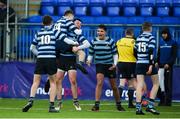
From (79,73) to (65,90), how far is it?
0.68m

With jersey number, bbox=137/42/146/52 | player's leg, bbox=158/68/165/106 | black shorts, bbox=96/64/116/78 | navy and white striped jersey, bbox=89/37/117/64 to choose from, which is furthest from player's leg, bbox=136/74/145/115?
player's leg, bbox=158/68/165/106

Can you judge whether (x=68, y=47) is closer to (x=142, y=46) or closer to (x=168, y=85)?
(x=142, y=46)

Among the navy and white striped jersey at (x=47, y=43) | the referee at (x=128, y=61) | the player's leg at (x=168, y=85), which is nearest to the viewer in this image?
the navy and white striped jersey at (x=47, y=43)

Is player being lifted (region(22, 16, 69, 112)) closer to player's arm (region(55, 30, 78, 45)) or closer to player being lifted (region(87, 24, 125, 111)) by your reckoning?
player's arm (region(55, 30, 78, 45))

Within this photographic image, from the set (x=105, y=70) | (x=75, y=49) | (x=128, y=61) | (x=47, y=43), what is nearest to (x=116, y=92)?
(x=105, y=70)

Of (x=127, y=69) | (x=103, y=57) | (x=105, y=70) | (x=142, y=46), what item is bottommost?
(x=127, y=69)

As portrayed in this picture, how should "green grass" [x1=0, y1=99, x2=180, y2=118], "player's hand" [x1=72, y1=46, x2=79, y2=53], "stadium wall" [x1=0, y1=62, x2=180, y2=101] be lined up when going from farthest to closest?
"stadium wall" [x1=0, y1=62, x2=180, y2=101] → "player's hand" [x1=72, y1=46, x2=79, y2=53] → "green grass" [x1=0, y1=99, x2=180, y2=118]

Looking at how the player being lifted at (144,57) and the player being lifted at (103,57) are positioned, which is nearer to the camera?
the player being lifted at (144,57)

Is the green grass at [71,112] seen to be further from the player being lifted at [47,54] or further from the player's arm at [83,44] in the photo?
the player's arm at [83,44]

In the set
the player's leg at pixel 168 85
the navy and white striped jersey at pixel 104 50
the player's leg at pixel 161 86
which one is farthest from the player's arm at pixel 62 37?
the player's leg at pixel 168 85

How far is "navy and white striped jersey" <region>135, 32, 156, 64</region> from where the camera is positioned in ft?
50.6

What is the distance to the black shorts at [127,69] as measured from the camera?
1778cm

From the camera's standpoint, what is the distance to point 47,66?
1535 cm

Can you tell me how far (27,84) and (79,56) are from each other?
12.9ft
